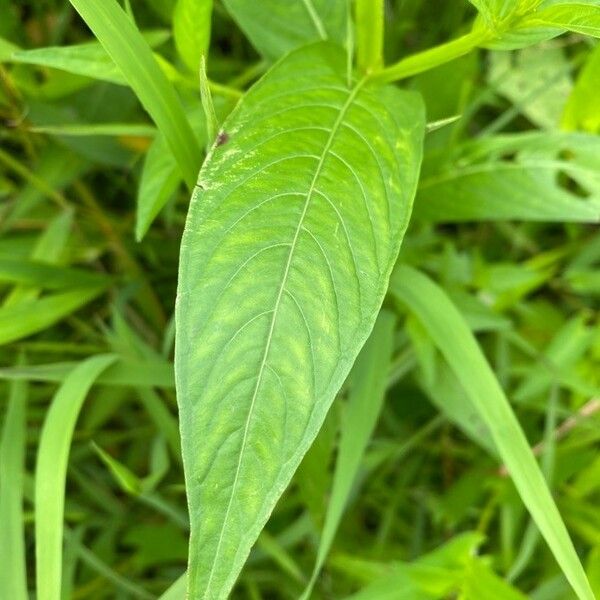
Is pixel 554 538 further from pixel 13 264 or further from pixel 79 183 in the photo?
pixel 79 183

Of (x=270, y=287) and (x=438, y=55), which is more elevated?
(x=438, y=55)

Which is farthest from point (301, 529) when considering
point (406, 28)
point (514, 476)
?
point (406, 28)

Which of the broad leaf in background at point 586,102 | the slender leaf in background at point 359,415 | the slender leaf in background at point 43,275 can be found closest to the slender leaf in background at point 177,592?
the slender leaf in background at point 359,415

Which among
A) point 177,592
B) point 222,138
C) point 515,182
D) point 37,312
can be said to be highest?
point 222,138

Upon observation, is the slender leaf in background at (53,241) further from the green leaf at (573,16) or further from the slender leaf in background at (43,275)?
the green leaf at (573,16)

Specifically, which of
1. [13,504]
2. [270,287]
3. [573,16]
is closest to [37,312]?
[13,504]

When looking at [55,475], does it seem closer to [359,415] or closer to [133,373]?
[133,373]
